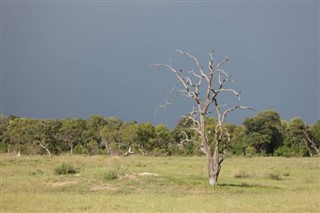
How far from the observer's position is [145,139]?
250 ft

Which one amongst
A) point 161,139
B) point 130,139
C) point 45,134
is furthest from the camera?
point 161,139

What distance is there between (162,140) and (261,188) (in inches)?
2073

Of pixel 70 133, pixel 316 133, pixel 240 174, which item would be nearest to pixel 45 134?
pixel 70 133

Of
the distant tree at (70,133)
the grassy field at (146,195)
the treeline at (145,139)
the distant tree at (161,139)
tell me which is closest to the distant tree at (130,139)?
the treeline at (145,139)

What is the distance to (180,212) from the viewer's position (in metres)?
16.9

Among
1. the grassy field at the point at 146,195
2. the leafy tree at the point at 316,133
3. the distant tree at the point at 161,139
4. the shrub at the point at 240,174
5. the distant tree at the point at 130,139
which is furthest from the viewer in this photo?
the leafy tree at the point at 316,133

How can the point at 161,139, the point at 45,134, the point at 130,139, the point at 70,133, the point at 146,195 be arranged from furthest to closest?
1. the point at 161,139
2. the point at 70,133
3. the point at 130,139
4. the point at 45,134
5. the point at 146,195

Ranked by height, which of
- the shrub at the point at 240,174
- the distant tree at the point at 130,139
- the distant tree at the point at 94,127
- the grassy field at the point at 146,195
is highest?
the distant tree at the point at 94,127

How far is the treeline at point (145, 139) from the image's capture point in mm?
73750

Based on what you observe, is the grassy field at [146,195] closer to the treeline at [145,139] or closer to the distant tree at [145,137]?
the treeline at [145,139]

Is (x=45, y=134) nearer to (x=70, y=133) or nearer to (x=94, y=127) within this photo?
(x=70, y=133)

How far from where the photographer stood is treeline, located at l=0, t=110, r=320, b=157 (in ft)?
242

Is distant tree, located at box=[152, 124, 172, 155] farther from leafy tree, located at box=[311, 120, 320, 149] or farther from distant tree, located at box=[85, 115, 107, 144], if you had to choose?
leafy tree, located at box=[311, 120, 320, 149]

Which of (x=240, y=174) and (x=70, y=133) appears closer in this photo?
(x=240, y=174)
